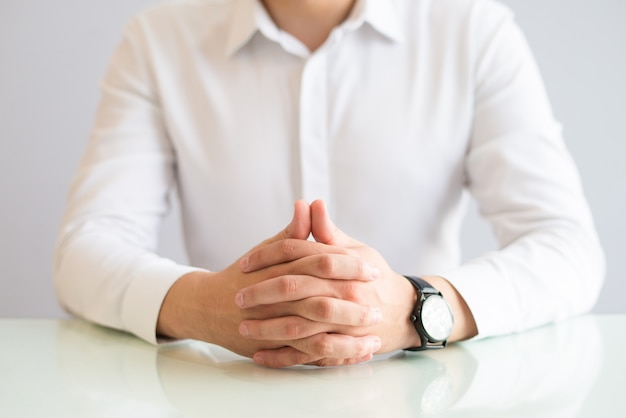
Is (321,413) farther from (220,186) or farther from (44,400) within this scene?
(220,186)

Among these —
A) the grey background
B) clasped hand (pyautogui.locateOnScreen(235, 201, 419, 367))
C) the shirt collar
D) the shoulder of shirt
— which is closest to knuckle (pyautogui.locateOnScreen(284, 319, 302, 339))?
clasped hand (pyautogui.locateOnScreen(235, 201, 419, 367))

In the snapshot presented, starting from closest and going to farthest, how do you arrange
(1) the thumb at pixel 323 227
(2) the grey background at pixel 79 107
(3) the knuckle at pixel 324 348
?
1. (3) the knuckle at pixel 324 348
2. (1) the thumb at pixel 323 227
3. (2) the grey background at pixel 79 107

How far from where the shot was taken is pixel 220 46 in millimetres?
1576

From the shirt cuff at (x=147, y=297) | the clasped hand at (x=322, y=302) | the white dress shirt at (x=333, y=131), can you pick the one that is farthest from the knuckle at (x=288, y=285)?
the white dress shirt at (x=333, y=131)

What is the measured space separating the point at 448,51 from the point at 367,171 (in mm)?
283

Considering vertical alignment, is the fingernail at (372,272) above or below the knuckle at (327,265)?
below

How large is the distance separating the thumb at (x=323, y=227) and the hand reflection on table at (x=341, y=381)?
163 millimetres

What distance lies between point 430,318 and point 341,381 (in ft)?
0.65

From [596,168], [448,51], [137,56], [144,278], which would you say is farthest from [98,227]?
[596,168]

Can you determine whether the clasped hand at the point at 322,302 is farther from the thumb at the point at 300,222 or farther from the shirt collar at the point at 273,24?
the shirt collar at the point at 273,24

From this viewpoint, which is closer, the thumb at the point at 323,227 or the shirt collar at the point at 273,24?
the thumb at the point at 323,227

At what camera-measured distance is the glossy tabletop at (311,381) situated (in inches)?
28.4

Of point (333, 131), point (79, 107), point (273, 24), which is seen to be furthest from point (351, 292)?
point (79, 107)

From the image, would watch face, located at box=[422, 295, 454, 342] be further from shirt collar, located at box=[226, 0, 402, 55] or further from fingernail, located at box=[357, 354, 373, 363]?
shirt collar, located at box=[226, 0, 402, 55]
